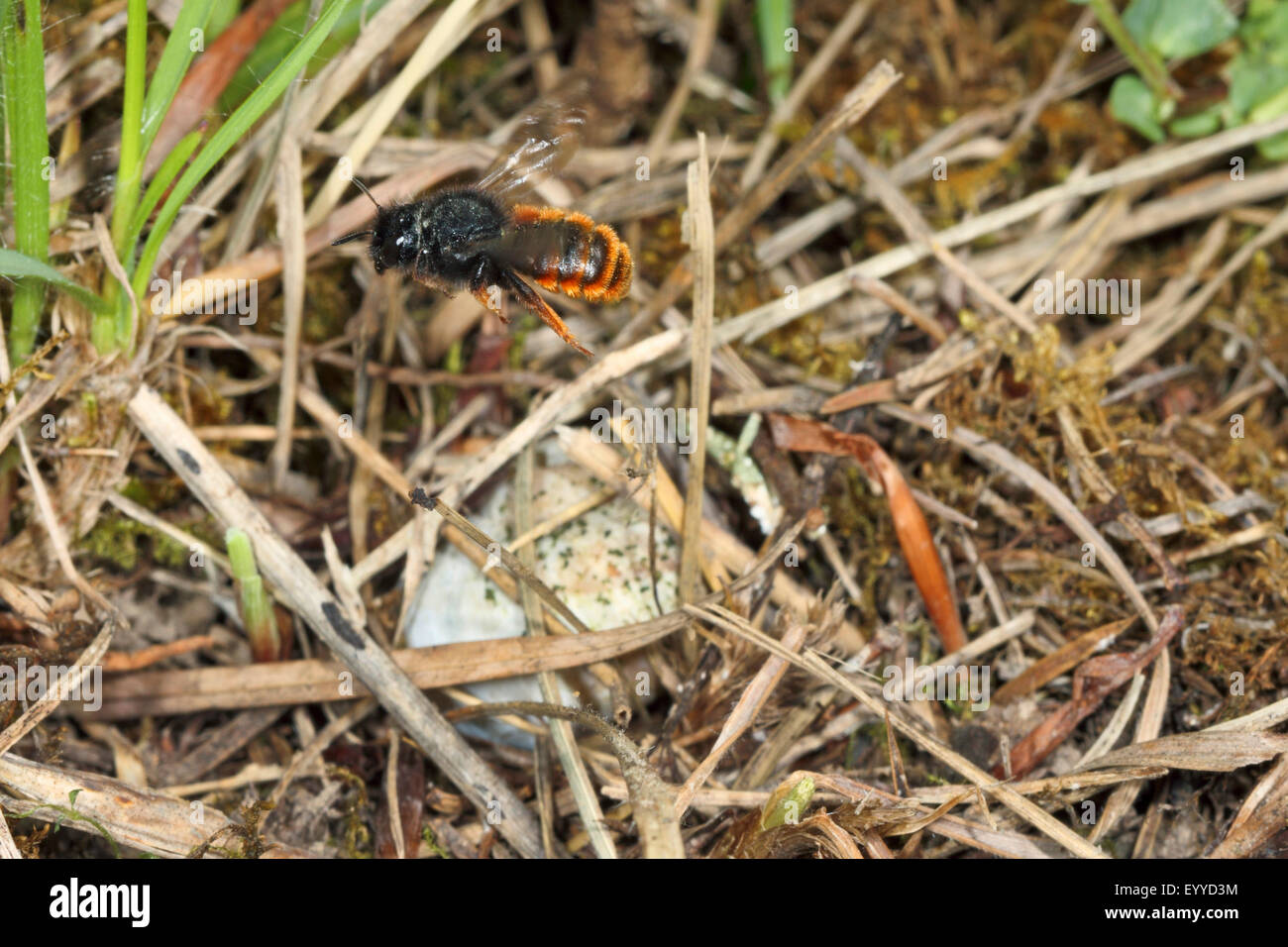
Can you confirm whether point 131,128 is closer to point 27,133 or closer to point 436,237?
point 27,133

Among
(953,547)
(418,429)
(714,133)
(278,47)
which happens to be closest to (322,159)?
(278,47)

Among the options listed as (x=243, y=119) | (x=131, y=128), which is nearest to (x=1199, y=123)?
(x=243, y=119)

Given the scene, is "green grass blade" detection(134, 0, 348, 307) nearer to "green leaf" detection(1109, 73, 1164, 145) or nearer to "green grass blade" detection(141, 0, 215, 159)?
"green grass blade" detection(141, 0, 215, 159)

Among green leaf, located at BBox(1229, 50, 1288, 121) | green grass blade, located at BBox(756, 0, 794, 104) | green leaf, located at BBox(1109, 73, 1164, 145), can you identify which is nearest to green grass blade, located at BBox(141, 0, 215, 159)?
green grass blade, located at BBox(756, 0, 794, 104)

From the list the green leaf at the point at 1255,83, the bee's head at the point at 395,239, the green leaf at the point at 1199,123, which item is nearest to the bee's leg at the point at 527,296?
the bee's head at the point at 395,239

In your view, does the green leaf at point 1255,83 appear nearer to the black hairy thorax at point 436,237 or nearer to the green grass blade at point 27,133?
the black hairy thorax at point 436,237
